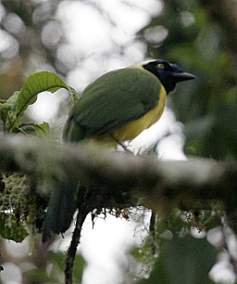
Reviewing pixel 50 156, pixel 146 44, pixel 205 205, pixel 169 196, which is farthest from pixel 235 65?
pixel 146 44

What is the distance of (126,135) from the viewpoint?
3.62m

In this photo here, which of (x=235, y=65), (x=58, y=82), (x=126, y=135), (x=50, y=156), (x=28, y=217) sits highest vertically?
(x=50, y=156)

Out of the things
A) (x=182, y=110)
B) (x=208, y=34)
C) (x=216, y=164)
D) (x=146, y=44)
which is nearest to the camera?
(x=216, y=164)

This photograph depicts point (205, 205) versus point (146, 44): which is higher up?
point (205, 205)

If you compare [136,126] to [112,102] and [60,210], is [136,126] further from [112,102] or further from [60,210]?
[60,210]

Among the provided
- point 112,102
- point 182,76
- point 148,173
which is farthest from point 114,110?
point 148,173

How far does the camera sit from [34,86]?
3117 millimetres

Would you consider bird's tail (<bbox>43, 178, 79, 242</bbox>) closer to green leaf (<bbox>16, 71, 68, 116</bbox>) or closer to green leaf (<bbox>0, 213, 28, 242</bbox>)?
green leaf (<bbox>0, 213, 28, 242</bbox>)

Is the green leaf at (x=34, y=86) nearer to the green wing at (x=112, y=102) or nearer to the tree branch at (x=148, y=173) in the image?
the green wing at (x=112, y=102)

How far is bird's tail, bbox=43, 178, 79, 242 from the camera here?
9.12 ft

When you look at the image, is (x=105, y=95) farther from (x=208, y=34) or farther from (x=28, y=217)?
(x=28, y=217)

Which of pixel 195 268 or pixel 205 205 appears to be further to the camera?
pixel 205 205

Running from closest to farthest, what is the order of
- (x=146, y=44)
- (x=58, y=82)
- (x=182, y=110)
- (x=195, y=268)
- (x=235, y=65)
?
1. (x=195, y=268)
2. (x=235, y=65)
3. (x=58, y=82)
4. (x=182, y=110)
5. (x=146, y=44)

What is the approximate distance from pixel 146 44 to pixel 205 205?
10.8ft
